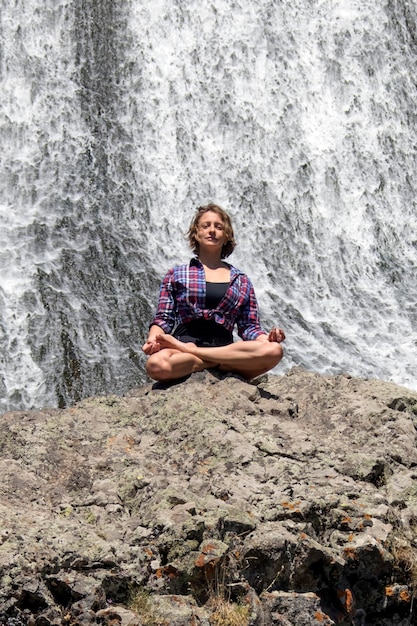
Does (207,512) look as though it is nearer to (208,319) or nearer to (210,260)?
(208,319)

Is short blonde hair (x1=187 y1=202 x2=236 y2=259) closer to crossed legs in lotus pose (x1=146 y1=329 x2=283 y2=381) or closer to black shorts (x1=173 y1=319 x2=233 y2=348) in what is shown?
black shorts (x1=173 y1=319 x2=233 y2=348)

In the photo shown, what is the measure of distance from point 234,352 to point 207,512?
1.79 m

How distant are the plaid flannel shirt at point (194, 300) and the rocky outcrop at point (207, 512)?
53 cm

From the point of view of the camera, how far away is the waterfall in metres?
14.4

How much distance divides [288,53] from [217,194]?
12.4ft

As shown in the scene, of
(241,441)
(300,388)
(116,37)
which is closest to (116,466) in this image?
(241,441)

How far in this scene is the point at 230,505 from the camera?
437 centimetres

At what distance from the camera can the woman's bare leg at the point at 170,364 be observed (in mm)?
5805

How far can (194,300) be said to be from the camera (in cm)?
612

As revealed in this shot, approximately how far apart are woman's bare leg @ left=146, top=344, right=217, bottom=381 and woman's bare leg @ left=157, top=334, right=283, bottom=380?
0.12ft

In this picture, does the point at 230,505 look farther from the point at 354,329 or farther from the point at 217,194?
the point at 217,194

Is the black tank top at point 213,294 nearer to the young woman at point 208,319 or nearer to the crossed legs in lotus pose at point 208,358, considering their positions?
the young woman at point 208,319

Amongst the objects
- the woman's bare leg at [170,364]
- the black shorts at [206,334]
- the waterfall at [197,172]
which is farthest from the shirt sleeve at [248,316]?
the waterfall at [197,172]

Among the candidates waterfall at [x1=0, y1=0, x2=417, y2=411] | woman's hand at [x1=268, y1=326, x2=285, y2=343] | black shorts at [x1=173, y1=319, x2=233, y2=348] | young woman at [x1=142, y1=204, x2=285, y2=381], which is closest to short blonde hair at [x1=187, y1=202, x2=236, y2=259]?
young woman at [x1=142, y1=204, x2=285, y2=381]
